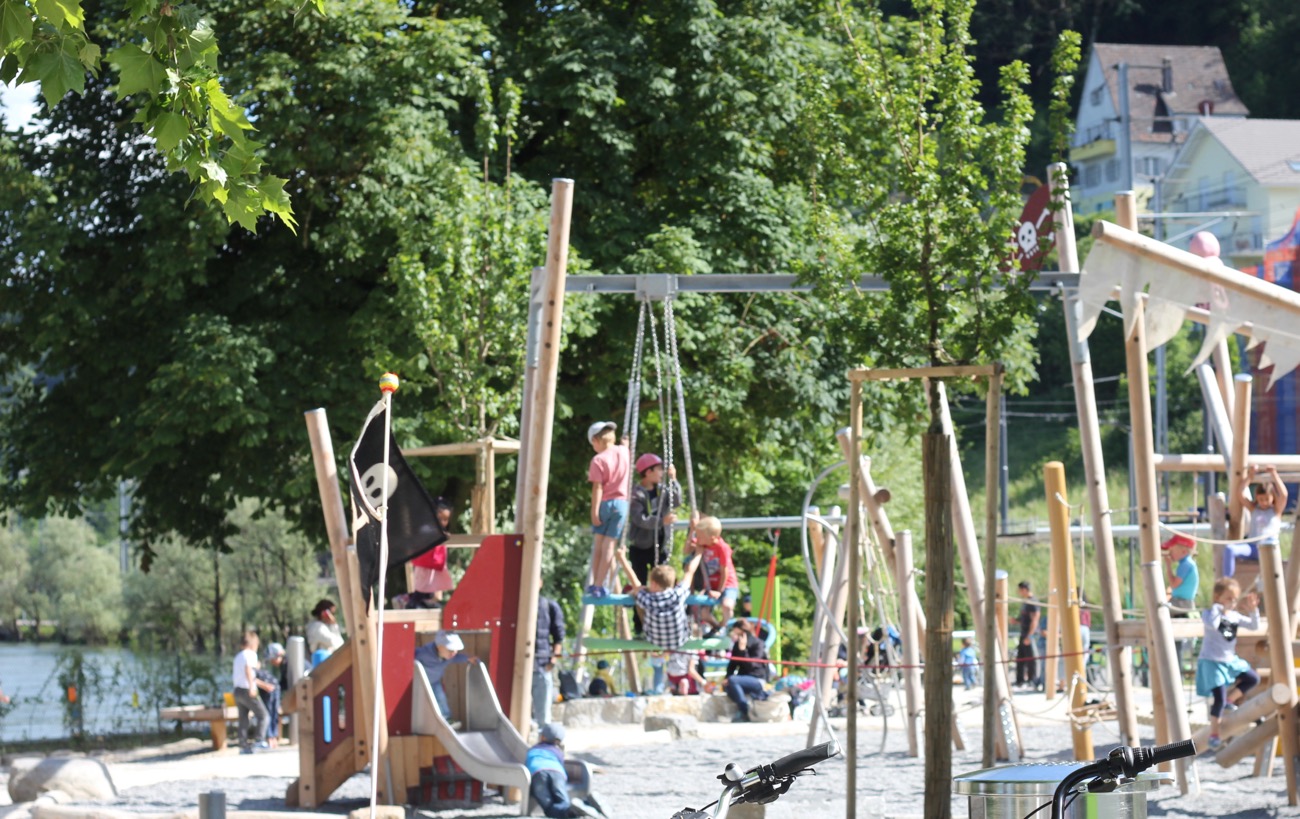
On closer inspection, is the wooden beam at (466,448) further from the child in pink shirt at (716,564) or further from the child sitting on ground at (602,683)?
the child sitting on ground at (602,683)

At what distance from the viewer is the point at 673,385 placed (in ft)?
63.1

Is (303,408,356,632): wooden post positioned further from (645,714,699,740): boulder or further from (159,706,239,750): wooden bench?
Result: (159,706,239,750): wooden bench

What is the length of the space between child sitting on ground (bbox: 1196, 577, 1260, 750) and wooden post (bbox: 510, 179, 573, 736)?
4781 mm

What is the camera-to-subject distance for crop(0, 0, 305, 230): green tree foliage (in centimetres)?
518

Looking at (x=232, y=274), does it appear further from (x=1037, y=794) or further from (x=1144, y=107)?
(x=1144, y=107)

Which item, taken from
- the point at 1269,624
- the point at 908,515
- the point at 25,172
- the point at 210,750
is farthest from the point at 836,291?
the point at 908,515

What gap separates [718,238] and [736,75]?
2.02 meters

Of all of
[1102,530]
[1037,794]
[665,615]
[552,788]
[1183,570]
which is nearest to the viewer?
[1037,794]

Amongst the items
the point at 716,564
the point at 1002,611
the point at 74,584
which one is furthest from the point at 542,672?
the point at 74,584

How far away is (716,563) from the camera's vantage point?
14.3m

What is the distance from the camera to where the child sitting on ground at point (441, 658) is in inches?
434

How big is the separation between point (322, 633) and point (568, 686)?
127 inches

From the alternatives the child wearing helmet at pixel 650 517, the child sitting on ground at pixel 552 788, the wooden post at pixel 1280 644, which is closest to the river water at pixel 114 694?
the child wearing helmet at pixel 650 517

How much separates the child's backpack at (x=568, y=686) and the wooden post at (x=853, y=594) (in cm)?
849
